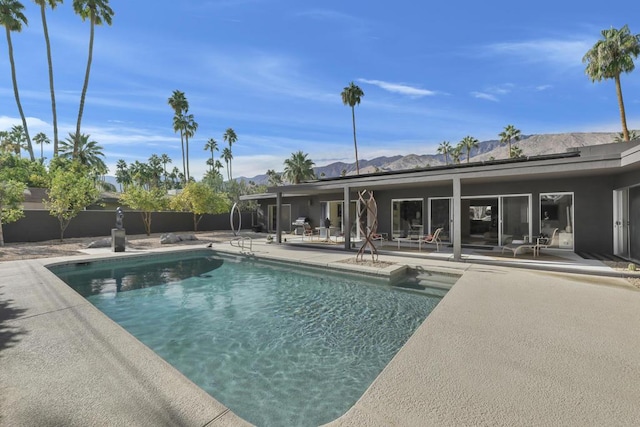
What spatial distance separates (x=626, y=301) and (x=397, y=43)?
12.5 m

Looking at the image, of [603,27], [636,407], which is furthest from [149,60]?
[603,27]

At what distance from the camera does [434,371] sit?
2828 mm

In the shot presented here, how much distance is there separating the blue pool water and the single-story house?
437cm

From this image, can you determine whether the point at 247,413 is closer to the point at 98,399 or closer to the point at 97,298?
the point at 98,399

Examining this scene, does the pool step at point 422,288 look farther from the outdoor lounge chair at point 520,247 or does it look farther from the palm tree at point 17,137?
the palm tree at point 17,137

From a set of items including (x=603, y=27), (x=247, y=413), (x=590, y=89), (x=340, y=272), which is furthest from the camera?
(x=590, y=89)

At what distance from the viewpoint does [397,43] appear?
44.0 ft

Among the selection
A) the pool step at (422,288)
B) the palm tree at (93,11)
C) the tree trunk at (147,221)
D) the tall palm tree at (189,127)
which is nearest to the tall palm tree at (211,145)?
the tall palm tree at (189,127)

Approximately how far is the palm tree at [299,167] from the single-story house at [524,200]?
76.0ft

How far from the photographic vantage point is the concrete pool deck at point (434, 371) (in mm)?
2227

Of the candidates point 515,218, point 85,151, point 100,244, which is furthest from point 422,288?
point 85,151

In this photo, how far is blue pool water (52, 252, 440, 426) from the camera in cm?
319

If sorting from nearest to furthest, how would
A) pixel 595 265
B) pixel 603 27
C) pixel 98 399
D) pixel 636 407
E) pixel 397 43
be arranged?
pixel 636 407 → pixel 98 399 → pixel 595 265 → pixel 397 43 → pixel 603 27

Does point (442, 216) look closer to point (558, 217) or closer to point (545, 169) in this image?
point (558, 217)
